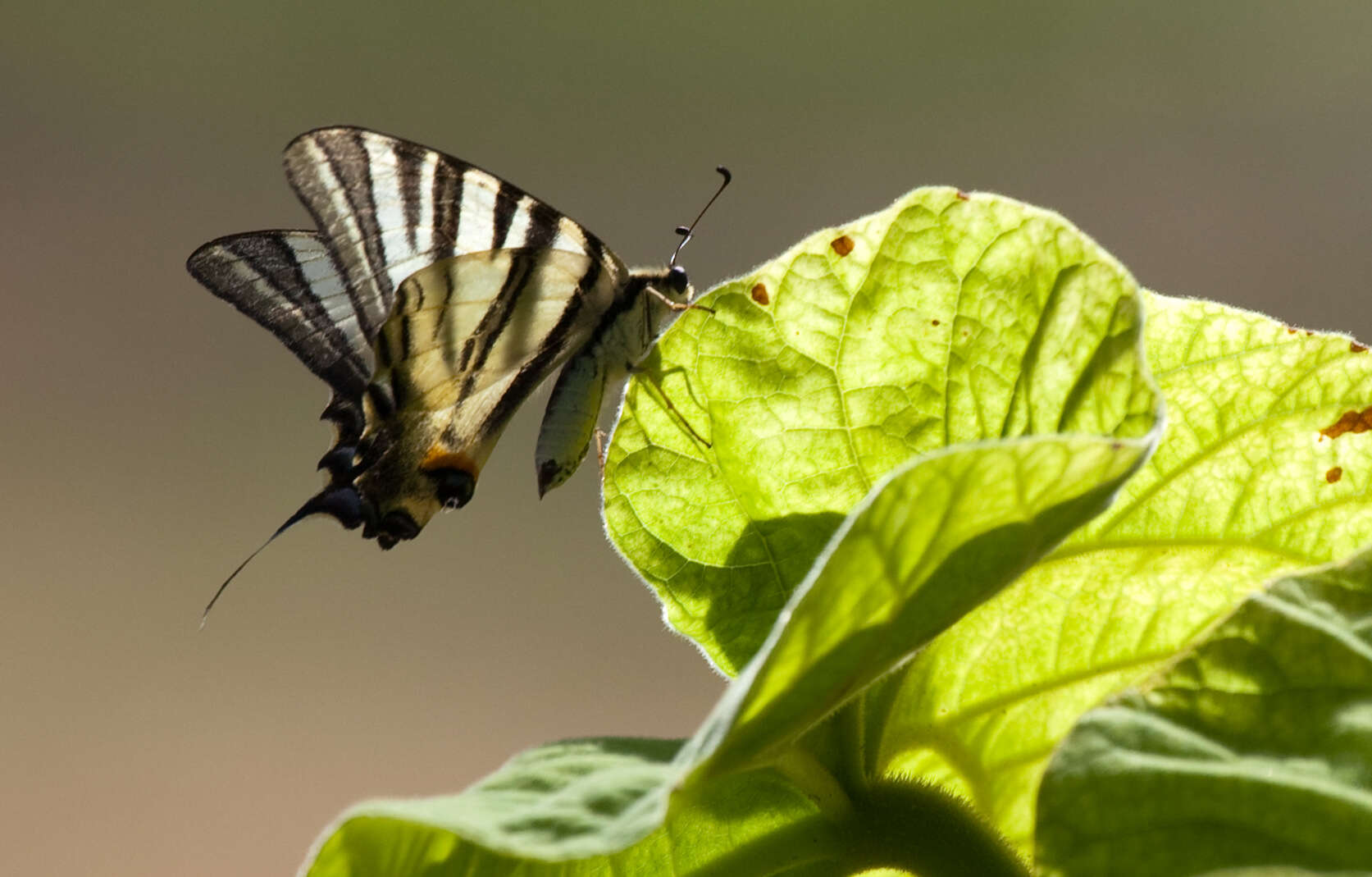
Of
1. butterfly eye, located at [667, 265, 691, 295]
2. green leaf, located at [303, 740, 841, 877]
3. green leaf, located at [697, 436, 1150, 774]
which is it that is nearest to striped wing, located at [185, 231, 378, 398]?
butterfly eye, located at [667, 265, 691, 295]

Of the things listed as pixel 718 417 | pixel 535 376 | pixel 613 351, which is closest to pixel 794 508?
pixel 718 417

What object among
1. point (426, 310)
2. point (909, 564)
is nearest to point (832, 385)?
point (909, 564)

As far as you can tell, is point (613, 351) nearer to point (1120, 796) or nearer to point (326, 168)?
point (326, 168)

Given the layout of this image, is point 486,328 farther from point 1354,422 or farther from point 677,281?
point 1354,422

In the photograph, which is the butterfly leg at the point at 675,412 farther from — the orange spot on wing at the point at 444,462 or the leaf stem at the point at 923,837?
the orange spot on wing at the point at 444,462

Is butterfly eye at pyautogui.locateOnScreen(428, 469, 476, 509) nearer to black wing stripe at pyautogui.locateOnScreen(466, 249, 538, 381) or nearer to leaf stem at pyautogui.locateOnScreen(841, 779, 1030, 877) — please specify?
black wing stripe at pyautogui.locateOnScreen(466, 249, 538, 381)

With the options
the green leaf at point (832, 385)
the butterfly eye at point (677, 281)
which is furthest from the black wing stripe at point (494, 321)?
the green leaf at point (832, 385)
